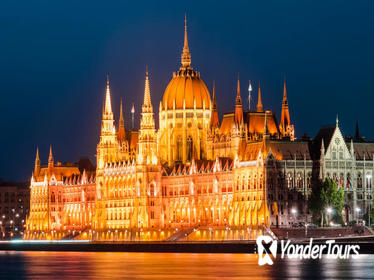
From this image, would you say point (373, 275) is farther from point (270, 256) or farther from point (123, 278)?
point (270, 256)

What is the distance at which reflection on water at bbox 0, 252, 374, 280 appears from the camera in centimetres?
15150

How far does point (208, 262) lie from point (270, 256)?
63.5 ft

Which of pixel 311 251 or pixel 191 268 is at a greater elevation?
pixel 311 251

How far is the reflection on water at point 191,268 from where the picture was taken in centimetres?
15150

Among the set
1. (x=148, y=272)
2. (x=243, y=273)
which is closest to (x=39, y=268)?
(x=148, y=272)

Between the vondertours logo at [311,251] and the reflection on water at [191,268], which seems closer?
the reflection on water at [191,268]

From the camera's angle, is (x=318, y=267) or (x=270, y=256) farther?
(x=270, y=256)

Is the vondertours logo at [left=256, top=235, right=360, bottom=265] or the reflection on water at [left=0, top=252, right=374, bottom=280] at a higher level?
the vondertours logo at [left=256, top=235, right=360, bottom=265]

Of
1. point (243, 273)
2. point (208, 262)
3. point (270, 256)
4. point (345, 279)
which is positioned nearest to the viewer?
point (345, 279)

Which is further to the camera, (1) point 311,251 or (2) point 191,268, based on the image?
(1) point 311,251

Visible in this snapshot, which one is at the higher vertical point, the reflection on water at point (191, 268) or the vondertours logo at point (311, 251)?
the vondertours logo at point (311, 251)

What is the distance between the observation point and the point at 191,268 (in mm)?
164750

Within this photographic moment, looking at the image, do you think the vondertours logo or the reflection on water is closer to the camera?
the reflection on water

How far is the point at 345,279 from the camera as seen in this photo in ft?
471
